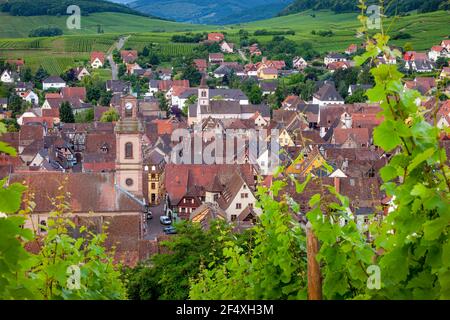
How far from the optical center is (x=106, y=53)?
3932 inches

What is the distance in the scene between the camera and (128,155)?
27.1 metres

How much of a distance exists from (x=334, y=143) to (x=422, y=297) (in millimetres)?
41669

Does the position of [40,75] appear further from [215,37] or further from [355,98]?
[355,98]

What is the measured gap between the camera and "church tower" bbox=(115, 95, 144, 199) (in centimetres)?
2705

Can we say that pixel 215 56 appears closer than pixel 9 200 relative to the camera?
No

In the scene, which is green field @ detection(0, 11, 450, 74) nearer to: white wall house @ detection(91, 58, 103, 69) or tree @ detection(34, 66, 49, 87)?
white wall house @ detection(91, 58, 103, 69)

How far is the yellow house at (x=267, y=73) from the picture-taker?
8662cm

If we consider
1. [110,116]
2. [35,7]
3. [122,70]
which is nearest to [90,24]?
[35,7]

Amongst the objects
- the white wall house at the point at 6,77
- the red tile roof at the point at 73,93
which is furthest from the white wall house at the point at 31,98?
the white wall house at the point at 6,77

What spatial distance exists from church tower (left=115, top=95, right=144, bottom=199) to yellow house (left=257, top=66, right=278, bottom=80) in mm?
60051

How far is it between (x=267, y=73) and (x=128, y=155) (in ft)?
202

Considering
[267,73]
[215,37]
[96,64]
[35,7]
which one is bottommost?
[267,73]

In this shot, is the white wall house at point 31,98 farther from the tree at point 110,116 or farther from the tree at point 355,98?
the tree at point 355,98
